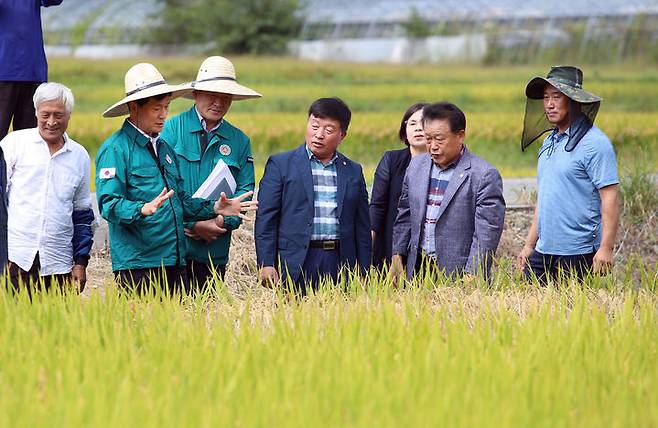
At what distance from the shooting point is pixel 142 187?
195 inches

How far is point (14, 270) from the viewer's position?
5.00 metres

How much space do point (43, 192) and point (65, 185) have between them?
0.10 metres

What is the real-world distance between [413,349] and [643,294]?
5.07 ft

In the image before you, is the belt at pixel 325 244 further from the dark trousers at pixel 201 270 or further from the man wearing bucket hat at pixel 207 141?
the dark trousers at pixel 201 270

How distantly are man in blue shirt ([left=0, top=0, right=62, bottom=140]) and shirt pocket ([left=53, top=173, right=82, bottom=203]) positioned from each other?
171 cm

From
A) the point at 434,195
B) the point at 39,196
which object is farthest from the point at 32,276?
the point at 434,195

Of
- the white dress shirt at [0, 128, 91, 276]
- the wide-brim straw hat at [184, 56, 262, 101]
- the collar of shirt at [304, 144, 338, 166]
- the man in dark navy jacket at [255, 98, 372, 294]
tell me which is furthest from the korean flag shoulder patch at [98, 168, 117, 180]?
the collar of shirt at [304, 144, 338, 166]

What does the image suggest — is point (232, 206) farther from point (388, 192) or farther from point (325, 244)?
point (388, 192)

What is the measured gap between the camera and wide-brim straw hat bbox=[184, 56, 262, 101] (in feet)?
17.3

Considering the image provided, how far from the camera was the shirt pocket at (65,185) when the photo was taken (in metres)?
4.87

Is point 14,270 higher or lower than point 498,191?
lower

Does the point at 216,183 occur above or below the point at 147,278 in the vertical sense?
above

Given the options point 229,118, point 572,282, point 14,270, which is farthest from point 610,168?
point 229,118

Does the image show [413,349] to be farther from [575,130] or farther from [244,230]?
[244,230]
